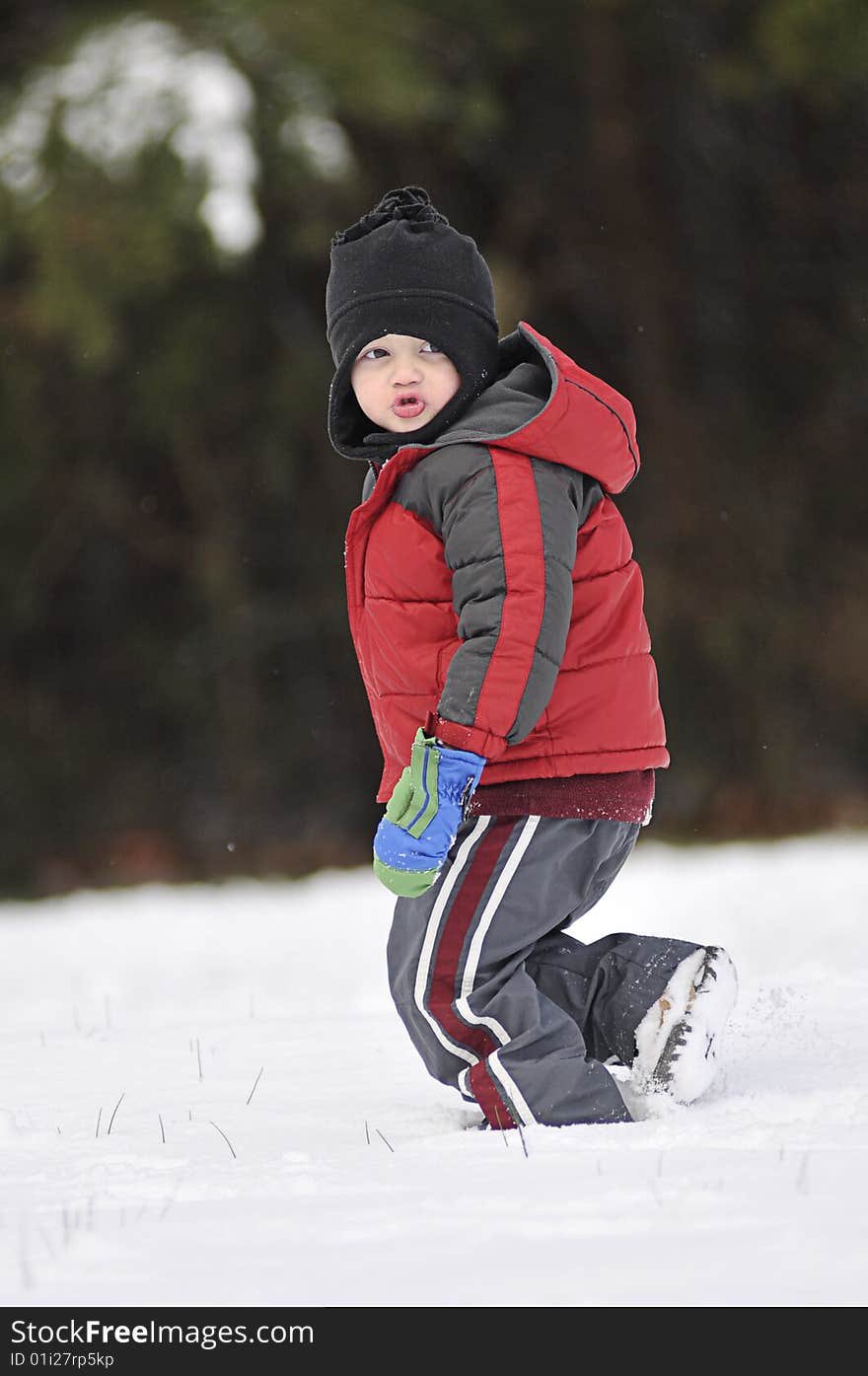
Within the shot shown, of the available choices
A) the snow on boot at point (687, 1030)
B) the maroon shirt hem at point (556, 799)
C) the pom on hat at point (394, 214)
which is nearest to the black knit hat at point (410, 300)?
the pom on hat at point (394, 214)

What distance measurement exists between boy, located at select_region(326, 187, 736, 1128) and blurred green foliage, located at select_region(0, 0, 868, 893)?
8.68 meters

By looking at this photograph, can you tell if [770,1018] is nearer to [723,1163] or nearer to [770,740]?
[723,1163]

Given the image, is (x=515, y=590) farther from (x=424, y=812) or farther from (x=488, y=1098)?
(x=488, y=1098)

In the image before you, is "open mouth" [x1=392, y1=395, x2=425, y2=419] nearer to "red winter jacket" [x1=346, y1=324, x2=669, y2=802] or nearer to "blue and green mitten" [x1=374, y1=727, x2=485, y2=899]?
"red winter jacket" [x1=346, y1=324, x2=669, y2=802]

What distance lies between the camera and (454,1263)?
5.74ft

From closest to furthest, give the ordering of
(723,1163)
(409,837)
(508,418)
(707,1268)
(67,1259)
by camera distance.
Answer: (707,1268)
(67,1259)
(723,1163)
(409,837)
(508,418)

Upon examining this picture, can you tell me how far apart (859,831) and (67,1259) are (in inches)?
341

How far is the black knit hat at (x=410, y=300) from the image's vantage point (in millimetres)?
2947

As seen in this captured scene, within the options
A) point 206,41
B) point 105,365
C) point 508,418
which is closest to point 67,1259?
point 508,418

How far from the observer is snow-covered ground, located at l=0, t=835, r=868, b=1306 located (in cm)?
172

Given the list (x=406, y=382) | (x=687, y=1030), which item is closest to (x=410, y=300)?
(x=406, y=382)

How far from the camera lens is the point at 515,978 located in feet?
9.02

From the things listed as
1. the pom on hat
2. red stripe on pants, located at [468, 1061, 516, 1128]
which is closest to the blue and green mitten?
red stripe on pants, located at [468, 1061, 516, 1128]

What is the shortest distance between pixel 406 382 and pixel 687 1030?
128 centimetres
